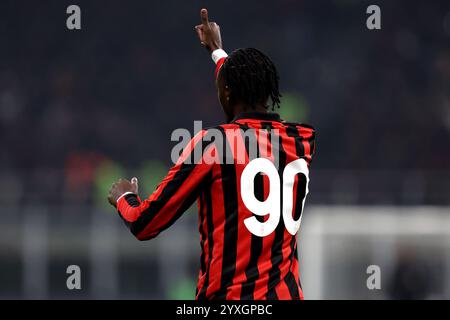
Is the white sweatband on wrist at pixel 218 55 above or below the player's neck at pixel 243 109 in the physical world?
above

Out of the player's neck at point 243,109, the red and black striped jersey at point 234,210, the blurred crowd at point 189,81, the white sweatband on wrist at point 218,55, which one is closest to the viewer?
the red and black striped jersey at point 234,210

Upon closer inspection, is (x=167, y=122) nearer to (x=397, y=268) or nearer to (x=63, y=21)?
(x=63, y=21)

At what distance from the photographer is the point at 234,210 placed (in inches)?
94.5

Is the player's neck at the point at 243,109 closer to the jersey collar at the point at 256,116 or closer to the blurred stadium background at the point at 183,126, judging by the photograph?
the jersey collar at the point at 256,116

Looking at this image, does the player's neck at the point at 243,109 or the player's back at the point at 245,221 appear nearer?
the player's back at the point at 245,221

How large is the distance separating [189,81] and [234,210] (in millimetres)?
9003

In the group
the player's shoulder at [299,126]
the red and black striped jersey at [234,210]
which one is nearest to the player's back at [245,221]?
the red and black striped jersey at [234,210]

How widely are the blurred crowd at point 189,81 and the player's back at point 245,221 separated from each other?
6.78 meters

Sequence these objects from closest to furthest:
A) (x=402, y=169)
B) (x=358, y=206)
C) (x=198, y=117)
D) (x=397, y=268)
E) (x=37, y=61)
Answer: (x=397, y=268), (x=358, y=206), (x=402, y=169), (x=198, y=117), (x=37, y=61)

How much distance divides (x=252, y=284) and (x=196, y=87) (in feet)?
29.4

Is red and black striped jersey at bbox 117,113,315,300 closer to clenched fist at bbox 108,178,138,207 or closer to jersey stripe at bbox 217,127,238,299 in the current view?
jersey stripe at bbox 217,127,238,299

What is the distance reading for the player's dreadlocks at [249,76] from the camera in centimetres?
249

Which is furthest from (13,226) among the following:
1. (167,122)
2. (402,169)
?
(402,169)

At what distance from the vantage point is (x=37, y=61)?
11.9m
